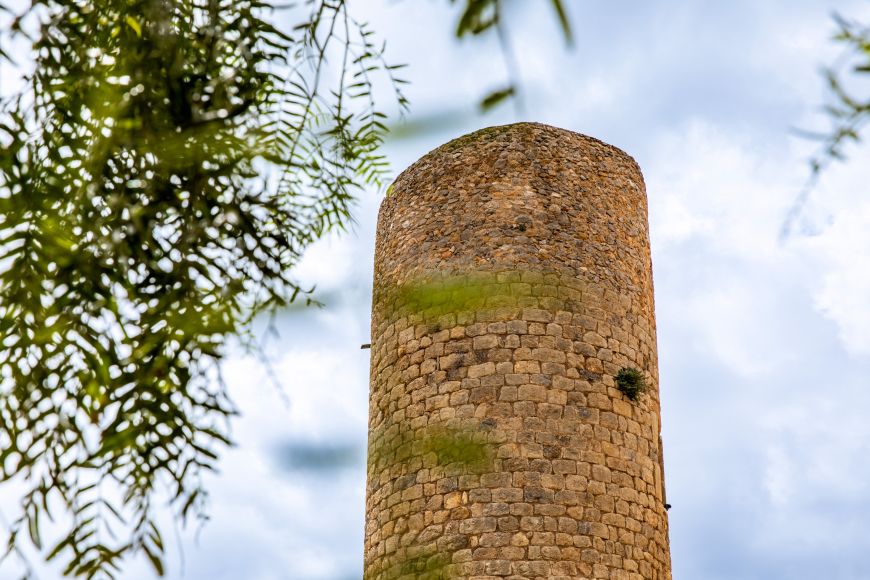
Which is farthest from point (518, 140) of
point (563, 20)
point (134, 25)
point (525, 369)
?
point (563, 20)

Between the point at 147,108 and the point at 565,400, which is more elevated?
the point at 565,400

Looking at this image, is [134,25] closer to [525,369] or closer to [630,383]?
[525,369]

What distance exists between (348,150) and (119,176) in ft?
1.58

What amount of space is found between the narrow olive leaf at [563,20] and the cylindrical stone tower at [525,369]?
482 cm

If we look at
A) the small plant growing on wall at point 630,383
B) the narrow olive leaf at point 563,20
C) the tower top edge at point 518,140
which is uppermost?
the tower top edge at point 518,140

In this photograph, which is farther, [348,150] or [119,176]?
[348,150]

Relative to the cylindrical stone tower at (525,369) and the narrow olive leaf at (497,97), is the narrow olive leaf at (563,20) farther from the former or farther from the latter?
the cylindrical stone tower at (525,369)

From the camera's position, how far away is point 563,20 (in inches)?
57.1

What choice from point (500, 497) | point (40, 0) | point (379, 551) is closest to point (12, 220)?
point (40, 0)

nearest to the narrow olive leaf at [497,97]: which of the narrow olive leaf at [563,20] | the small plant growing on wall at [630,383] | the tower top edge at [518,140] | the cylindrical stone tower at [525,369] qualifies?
the narrow olive leaf at [563,20]

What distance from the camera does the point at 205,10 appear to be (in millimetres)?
2193

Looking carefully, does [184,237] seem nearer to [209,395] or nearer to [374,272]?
[209,395]

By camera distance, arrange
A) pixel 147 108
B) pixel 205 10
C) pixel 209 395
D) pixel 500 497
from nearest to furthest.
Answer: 1. pixel 147 108
2. pixel 209 395
3. pixel 205 10
4. pixel 500 497

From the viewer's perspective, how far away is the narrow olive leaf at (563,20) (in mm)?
1436
